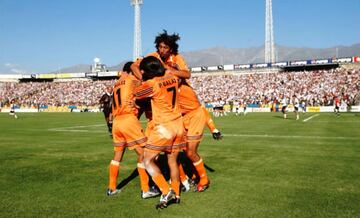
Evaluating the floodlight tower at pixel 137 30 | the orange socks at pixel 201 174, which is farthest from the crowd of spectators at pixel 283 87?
the orange socks at pixel 201 174

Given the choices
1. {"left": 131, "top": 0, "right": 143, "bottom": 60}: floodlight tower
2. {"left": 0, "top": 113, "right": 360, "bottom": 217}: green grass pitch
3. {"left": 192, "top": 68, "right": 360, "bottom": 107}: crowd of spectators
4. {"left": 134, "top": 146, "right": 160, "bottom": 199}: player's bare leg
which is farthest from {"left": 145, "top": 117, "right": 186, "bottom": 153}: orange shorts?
{"left": 131, "top": 0, "right": 143, "bottom": 60}: floodlight tower

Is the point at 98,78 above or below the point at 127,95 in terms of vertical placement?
above

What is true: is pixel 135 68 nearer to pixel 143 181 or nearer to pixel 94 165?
pixel 143 181

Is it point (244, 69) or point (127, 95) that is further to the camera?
point (244, 69)

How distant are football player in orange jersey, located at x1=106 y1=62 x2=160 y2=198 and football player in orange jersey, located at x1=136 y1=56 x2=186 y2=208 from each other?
0.69 m

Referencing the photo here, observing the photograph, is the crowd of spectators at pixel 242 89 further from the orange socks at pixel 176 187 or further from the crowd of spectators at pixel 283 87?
the orange socks at pixel 176 187

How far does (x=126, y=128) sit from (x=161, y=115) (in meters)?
1.01

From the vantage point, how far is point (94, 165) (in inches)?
359

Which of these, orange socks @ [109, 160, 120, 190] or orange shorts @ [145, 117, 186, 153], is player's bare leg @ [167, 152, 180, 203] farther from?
orange socks @ [109, 160, 120, 190]

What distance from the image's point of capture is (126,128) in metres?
6.26

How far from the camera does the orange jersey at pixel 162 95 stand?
549 cm

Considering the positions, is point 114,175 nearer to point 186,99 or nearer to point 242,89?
point 186,99

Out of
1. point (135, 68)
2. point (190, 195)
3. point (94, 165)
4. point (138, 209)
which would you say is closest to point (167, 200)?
point (138, 209)

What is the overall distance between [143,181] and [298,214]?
2719mm
